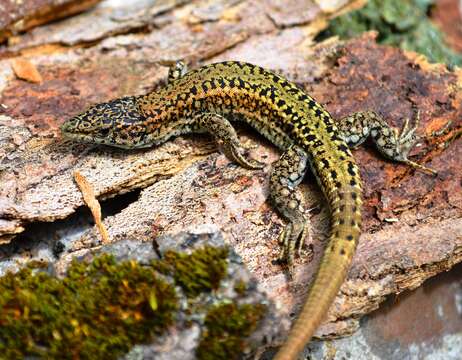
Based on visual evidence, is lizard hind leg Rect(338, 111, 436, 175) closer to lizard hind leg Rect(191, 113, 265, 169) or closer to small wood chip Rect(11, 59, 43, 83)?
lizard hind leg Rect(191, 113, 265, 169)

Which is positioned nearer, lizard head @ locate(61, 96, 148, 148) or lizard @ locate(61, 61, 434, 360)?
lizard @ locate(61, 61, 434, 360)

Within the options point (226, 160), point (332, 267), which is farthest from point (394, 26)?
point (332, 267)

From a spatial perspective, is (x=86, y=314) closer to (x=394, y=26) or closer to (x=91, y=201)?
(x=91, y=201)

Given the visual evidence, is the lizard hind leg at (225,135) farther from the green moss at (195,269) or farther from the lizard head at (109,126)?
the green moss at (195,269)

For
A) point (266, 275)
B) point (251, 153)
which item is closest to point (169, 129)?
point (251, 153)

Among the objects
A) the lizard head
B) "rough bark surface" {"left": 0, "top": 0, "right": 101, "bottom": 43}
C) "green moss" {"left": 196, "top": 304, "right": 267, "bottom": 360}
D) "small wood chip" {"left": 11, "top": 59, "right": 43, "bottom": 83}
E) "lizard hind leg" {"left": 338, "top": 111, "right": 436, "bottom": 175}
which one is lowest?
"green moss" {"left": 196, "top": 304, "right": 267, "bottom": 360}

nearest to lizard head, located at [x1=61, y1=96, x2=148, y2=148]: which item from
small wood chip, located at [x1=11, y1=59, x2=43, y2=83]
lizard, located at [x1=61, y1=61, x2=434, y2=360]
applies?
lizard, located at [x1=61, y1=61, x2=434, y2=360]

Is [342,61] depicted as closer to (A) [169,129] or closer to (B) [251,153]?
(B) [251,153]
